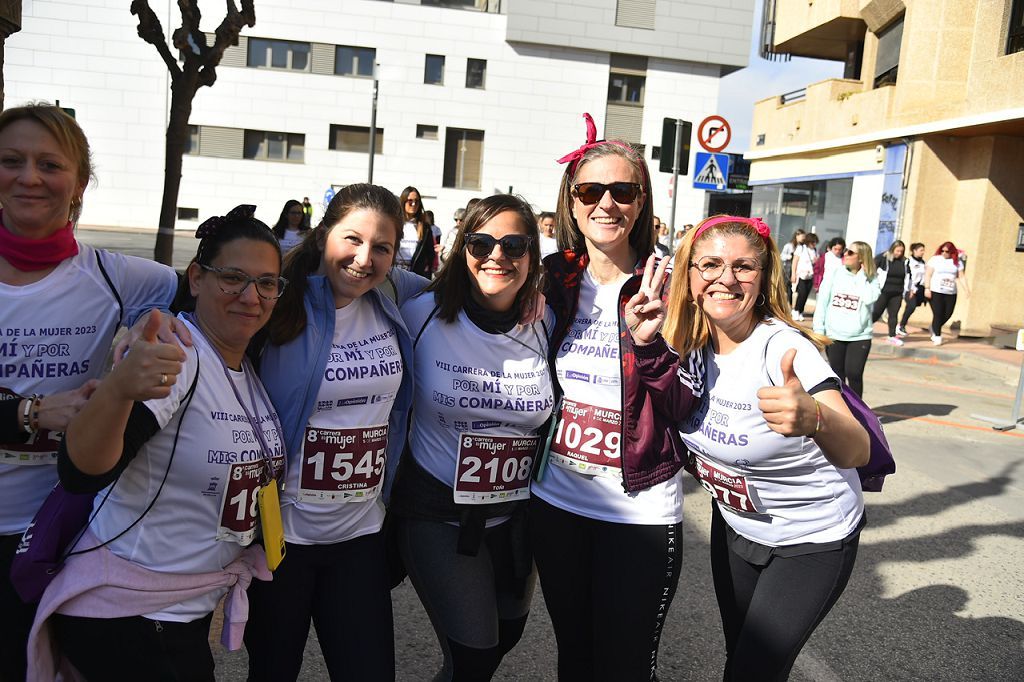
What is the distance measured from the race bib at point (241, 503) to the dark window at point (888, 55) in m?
20.0

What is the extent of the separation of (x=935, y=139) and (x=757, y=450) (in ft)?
56.4

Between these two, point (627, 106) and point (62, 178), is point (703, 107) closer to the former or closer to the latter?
point (627, 106)

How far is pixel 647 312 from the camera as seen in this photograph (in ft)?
8.29

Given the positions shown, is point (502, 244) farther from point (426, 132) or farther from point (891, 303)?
point (426, 132)

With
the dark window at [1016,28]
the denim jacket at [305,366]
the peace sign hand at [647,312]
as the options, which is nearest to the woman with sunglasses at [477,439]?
the denim jacket at [305,366]

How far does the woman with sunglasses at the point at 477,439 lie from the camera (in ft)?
8.75

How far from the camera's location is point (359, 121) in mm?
31859

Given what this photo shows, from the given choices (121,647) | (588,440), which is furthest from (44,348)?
(588,440)

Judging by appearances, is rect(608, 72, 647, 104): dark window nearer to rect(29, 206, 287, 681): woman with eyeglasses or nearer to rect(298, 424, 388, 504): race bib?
rect(298, 424, 388, 504): race bib

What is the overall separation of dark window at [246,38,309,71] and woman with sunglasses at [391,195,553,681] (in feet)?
105

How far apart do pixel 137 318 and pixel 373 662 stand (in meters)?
1.34

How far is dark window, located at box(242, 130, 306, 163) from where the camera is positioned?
31.7 metres

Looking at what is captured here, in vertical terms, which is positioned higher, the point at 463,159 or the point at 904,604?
the point at 463,159

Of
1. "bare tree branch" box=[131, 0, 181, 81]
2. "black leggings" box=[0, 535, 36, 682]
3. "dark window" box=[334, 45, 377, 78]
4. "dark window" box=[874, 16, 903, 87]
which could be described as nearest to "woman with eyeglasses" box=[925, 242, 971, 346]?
"dark window" box=[874, 16, 903, 87]
